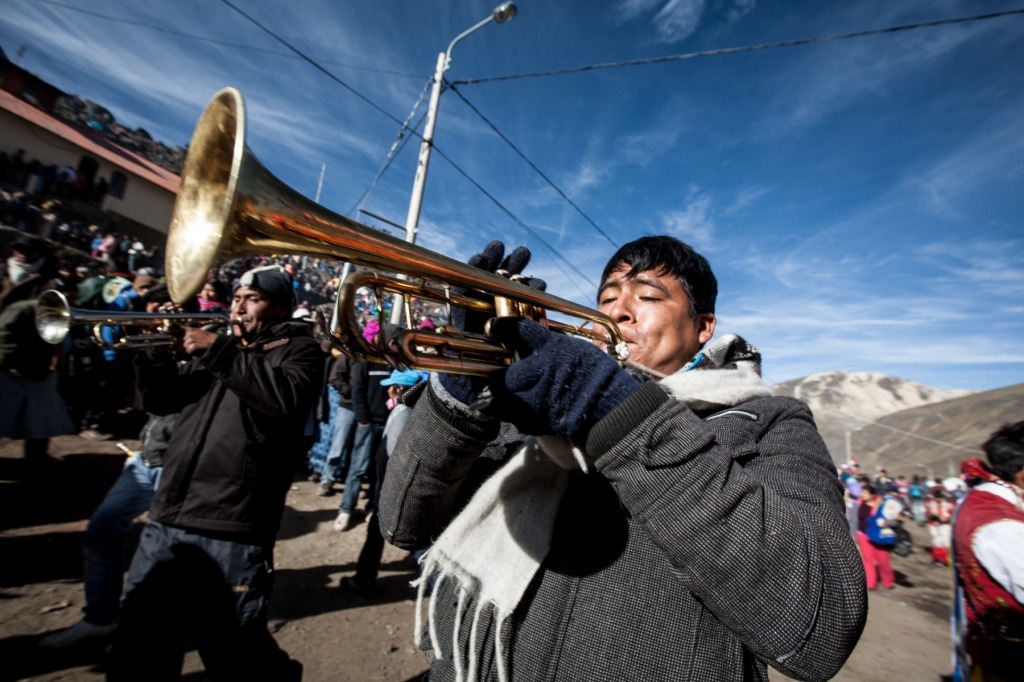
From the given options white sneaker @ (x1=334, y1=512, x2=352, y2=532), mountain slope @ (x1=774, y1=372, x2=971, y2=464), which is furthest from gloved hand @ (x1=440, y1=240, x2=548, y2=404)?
mountain slope @ (x1=774, y1=372, x2=971, y2=464)

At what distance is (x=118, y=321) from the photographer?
9.09ft

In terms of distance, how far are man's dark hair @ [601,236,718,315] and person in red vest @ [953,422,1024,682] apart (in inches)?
82.4

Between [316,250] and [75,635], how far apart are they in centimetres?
326

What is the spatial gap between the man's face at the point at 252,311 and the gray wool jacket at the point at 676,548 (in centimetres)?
180

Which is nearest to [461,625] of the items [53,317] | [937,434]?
[53,317]

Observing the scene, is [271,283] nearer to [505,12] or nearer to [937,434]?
[505,12]

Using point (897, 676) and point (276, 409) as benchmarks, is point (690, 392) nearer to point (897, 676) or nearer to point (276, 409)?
point (276, 409)

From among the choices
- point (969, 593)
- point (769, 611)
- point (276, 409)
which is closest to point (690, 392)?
point (769, 611)

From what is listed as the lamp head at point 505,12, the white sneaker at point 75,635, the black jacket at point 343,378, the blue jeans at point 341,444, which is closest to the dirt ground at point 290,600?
the white sneaker at point 75,635

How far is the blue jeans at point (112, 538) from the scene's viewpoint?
2664mm

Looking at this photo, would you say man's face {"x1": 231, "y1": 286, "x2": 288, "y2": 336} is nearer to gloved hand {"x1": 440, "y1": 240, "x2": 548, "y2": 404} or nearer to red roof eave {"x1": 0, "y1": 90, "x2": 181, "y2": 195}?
gloved hand {"x1": 440, "y1": 240, "x2": 548, "y2": 404}

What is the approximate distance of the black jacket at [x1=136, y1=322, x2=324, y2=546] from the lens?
7.00 feet

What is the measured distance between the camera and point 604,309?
1.85 m

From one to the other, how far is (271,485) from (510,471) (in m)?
1.62
